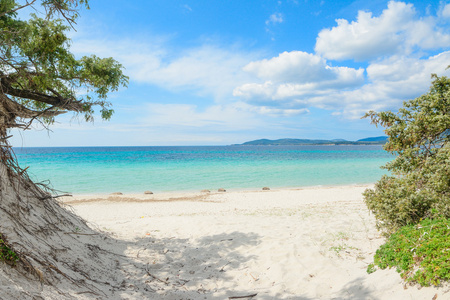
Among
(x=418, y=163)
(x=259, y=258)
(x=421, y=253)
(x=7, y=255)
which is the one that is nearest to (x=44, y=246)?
(x=7, y=255)

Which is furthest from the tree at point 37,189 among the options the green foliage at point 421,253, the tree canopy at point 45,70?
the green foliage at point 421,253

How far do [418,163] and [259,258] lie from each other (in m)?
4.47

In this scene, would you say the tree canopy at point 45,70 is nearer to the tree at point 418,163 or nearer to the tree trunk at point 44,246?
the tree trunk at point 44,246

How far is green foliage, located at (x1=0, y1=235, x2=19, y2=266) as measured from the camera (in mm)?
3665

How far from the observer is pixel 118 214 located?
14.2m

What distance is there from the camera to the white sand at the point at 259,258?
192 inches

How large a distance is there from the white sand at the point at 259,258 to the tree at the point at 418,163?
1297 millimetres

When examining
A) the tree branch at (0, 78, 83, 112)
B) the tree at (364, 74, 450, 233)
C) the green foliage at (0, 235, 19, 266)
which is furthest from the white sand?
the tree branch at (0, 78, 83, 112)

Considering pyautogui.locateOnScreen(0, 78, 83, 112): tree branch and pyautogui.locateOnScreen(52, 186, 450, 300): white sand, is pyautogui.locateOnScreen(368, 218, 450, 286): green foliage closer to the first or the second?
pyautogui.locateOnScreen(52, 186, 450, 300): white sand

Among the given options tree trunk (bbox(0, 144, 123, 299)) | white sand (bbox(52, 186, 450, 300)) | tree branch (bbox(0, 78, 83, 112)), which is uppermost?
tree branch (bbox(0, 78, 83, 112))

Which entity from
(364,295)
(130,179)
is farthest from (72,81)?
(130,179)

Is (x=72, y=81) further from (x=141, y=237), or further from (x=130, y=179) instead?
(x=130, y=179)

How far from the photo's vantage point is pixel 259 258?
6449 mm

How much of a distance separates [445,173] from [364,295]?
298 centimetres
